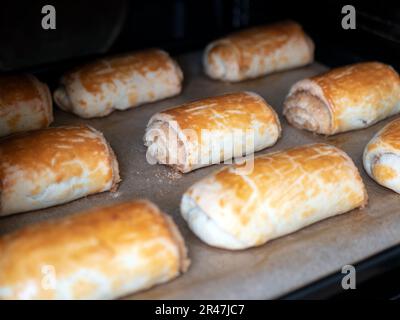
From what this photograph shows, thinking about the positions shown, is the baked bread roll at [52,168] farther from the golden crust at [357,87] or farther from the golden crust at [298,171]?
the golden crust at [357,87]

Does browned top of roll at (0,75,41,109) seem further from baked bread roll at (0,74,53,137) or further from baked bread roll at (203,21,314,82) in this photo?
baked bread roll at (203,21,314,82)

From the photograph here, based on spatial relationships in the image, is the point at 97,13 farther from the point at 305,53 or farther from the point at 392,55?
the point at 392,55

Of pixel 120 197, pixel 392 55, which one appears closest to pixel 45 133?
pixel 120 197

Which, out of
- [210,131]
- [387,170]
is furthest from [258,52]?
[387,170]

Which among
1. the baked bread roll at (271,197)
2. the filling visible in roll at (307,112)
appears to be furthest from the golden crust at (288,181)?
the filling visible in roll at (307,112)

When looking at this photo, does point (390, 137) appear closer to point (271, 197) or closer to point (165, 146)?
point (271, 197)
